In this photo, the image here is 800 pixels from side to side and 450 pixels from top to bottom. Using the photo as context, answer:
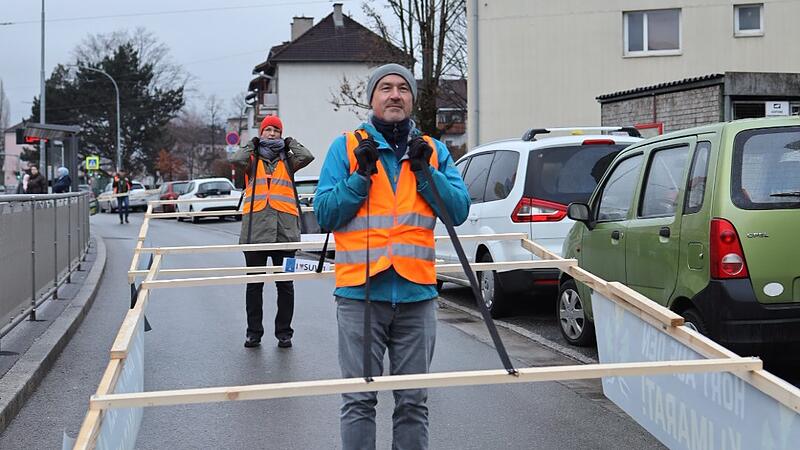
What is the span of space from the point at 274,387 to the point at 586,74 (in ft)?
82.1

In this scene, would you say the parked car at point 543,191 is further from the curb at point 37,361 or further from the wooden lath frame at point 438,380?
the wooden lath frame at point 438,380

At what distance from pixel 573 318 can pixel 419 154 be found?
4983mm

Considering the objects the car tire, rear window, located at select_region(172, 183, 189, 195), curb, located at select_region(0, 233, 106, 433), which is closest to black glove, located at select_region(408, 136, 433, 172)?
curb, located at select_region(0, 233, 106, 433)

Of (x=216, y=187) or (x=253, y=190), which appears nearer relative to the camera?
(x=253, y=190)

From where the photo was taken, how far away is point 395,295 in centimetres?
417

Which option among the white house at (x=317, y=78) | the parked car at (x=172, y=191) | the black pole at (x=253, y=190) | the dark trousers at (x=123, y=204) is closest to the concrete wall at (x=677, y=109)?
the black pole at (x=253, y=190)

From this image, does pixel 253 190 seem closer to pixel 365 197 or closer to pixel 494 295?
pixel 494 295

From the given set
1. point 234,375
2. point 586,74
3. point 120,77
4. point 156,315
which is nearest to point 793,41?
point 586,74

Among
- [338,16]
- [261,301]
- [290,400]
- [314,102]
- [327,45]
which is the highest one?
[338,16]

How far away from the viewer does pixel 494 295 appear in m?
10.2

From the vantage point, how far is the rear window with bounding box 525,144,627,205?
32.1ft

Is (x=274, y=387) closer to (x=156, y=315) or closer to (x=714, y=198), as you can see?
(x=714, y=198)

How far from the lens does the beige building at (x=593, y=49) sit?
88.4 feet

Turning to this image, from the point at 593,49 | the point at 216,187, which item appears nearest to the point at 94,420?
the point at 593,49
